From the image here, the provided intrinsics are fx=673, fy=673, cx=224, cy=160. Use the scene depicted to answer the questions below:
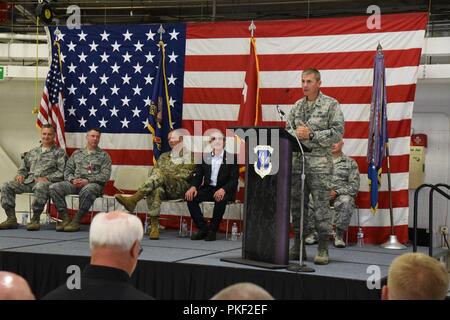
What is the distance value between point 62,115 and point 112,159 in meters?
0.83

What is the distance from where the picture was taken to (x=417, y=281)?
6.53ft

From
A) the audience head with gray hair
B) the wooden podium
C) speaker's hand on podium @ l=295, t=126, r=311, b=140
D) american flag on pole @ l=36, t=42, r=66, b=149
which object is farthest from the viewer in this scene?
american flag on pole @ l=36, t=42, r=66, b=149

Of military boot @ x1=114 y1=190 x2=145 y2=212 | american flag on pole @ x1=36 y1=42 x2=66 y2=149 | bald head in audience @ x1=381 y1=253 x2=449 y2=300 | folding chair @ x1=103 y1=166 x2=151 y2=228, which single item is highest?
american flag on pole @ x1=36 y1=42 x2=66 y2=149

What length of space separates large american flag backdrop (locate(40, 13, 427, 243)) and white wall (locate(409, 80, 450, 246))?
1273 mm

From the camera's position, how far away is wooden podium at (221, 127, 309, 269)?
16.6 ft

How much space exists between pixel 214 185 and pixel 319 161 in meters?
1.93

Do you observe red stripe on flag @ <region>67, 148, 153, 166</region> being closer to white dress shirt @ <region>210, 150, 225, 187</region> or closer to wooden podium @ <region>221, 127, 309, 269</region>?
white dress shirt @ <region>210, 150, 225, 187</region>

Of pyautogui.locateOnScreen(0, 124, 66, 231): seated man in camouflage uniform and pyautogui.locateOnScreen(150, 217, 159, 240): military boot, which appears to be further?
pyautogui.locateOnScreen(0, 124, 66, 231): seated man in camouflage uniform

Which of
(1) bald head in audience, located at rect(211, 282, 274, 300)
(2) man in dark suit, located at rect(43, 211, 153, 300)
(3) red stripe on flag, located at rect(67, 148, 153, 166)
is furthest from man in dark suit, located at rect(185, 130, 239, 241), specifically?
(1) bald head in audience, located at rect(211, 282, 274, 300)

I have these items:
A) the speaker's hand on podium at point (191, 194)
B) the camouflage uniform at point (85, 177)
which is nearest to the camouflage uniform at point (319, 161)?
the speaker's hand on podium at point (191, 194)

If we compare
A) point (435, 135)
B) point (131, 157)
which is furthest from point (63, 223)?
point (435, 135)

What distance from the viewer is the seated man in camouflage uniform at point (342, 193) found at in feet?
22.5

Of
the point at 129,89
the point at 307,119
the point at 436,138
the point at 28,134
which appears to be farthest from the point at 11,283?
the point at 28,134

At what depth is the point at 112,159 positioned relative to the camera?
8406 millimetres
